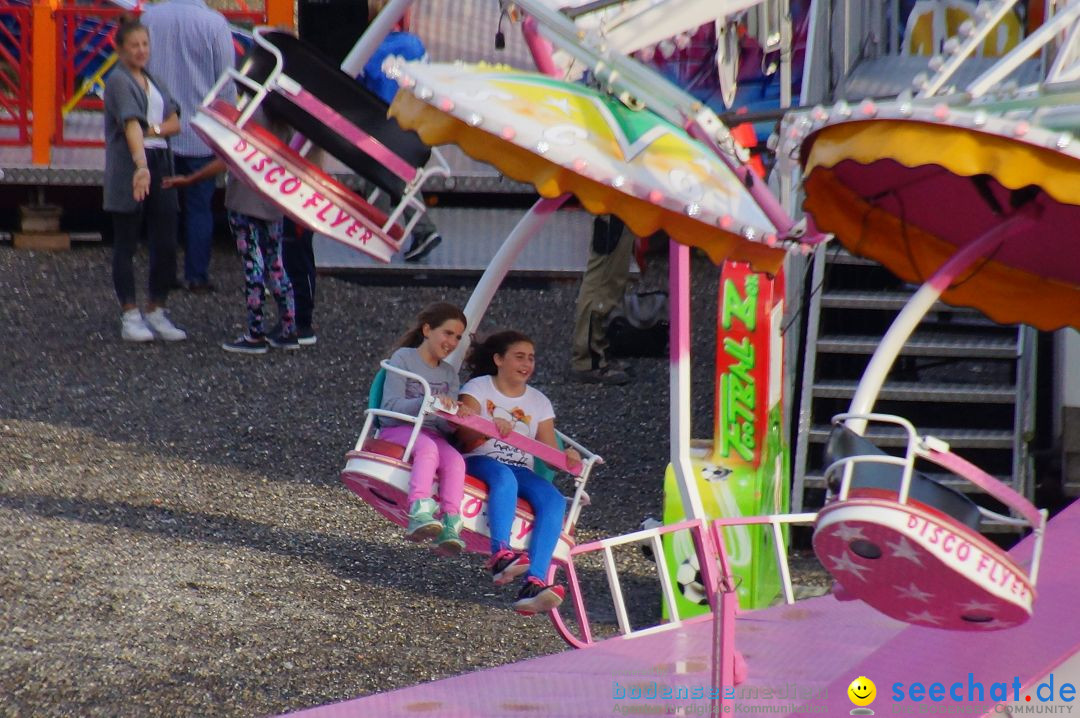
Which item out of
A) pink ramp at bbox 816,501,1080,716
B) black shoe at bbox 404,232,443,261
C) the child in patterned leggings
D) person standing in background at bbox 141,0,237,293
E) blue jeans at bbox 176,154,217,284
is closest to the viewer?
pink ramp at bbox 816,501,1080,716

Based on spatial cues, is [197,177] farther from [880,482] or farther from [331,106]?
[880,482]

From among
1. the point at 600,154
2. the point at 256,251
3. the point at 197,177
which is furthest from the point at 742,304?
the point at 256,251

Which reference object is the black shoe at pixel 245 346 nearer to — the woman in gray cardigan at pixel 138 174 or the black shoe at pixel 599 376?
the woman in gray cardigan at pixel 138 174

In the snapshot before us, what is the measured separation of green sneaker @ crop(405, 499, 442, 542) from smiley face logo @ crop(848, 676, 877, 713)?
4.78ft

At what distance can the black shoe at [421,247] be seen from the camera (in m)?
12.2

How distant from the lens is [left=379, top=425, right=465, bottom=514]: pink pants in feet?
16.5

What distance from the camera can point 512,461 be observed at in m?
5.57

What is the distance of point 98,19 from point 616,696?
9.85 metres

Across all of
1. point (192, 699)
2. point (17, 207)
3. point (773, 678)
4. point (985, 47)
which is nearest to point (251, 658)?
point (192, 699)

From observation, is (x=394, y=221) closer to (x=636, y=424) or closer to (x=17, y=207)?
(x=636, y=424)

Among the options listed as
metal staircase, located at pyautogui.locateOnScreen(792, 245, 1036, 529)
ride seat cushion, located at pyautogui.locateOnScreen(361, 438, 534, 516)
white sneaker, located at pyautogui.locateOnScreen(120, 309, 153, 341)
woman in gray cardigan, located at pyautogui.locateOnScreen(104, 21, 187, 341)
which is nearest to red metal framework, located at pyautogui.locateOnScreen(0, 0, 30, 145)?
woman in gray cardigan, located at pyautogui.locateOnScreen(104, 21, 187, 341)

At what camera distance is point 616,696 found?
15.8ft

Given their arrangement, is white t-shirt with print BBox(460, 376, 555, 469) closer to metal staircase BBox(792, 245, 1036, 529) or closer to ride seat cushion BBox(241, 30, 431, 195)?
ride seat cushion BBox(241, 30, 431, 195)

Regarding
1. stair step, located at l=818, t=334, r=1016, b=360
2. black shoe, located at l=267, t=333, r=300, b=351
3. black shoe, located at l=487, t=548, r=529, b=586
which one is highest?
stair step, located at l=818, t=334, r=1016, b=360
